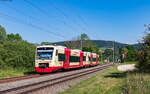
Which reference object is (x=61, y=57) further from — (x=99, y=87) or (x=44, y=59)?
(x=99, y=87)

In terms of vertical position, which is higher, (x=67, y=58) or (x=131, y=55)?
(x=131, y=55)

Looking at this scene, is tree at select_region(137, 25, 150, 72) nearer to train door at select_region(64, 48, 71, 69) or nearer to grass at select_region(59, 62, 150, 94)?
grass at select_region(59, 62, 150, 94)

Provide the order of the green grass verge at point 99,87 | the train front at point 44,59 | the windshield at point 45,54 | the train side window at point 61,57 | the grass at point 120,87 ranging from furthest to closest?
the train side window at point 61,57, the windshield at point 45,54, the train front at point 44,59, the green grass verge at point 99,87, the grass at point 120,87

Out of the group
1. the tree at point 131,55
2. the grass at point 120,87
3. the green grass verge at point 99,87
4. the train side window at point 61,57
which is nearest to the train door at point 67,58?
the train side window at point 61,57

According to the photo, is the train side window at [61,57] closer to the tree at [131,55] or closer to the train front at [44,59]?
the train front at [44,59]

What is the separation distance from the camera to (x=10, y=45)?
77.4 ft

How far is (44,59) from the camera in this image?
67.9 feet

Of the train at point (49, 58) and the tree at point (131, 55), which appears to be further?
the train at point (49, 58)

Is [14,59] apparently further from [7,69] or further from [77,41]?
[77,41]

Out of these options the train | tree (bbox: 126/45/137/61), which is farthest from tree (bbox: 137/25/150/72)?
the train

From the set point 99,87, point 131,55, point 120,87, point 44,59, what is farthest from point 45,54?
point 120,87

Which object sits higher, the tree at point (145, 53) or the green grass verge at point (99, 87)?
→ the tree at point (145, 53)

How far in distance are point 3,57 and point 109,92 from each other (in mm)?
17187

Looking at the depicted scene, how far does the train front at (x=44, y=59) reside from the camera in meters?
20.4
